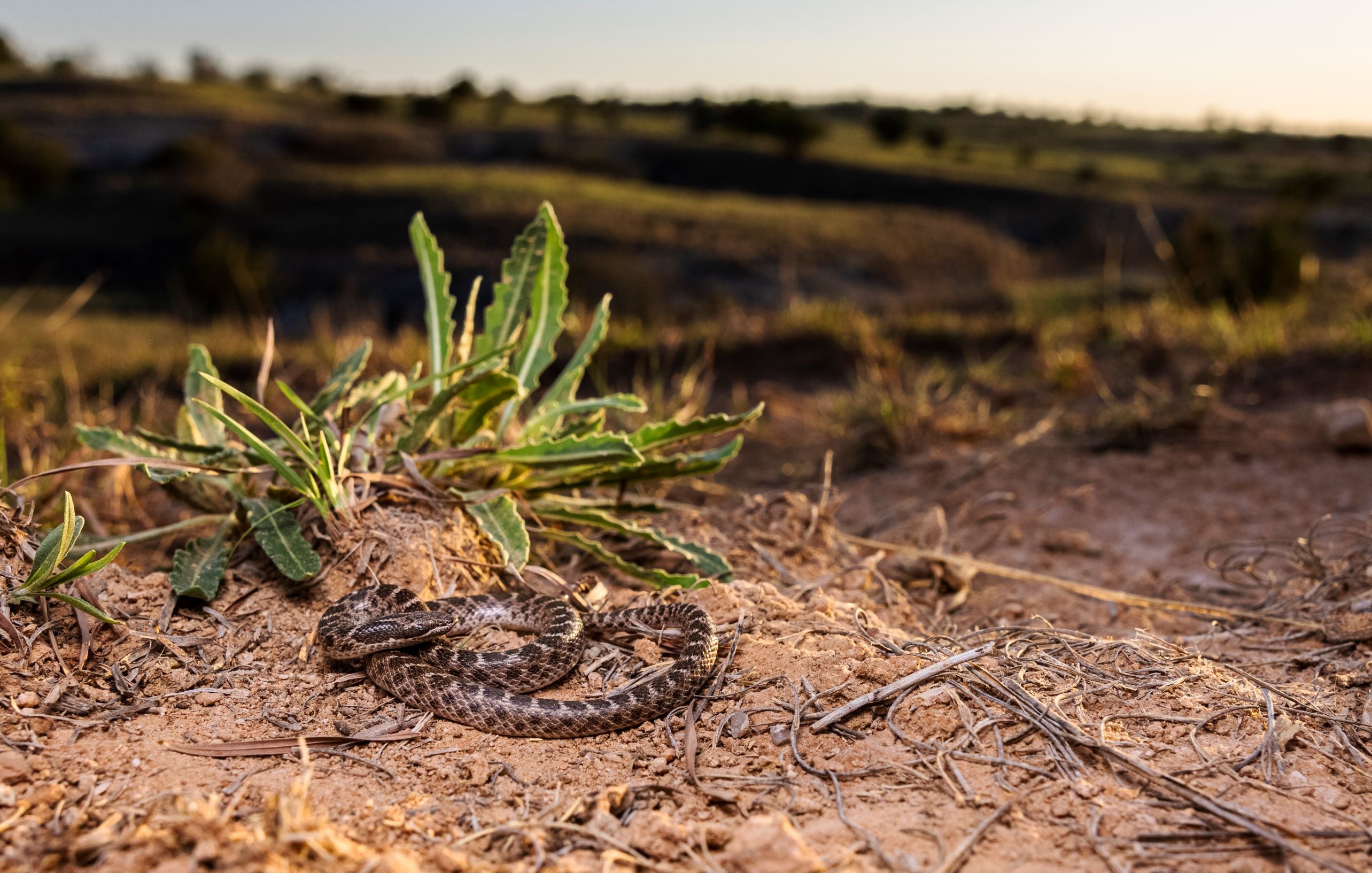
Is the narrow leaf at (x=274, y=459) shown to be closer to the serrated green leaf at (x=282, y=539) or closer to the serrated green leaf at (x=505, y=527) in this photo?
the serrated green leaf at (x=282, y=539)

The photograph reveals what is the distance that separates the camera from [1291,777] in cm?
255

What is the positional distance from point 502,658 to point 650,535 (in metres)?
0.91

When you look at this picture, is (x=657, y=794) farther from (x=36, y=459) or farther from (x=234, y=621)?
(x=36, y=459)

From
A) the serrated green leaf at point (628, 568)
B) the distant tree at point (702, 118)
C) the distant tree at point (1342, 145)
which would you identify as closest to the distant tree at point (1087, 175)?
the distant tree at point (1342, 145)

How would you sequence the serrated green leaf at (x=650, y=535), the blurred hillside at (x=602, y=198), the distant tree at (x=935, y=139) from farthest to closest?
the distant tree at (x=935, y=139), the blurred hillside at (x=602, y=198), the serrated green leaf at (x=650, y=535)

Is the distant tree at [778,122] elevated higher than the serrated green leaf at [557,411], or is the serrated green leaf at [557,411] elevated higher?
the distant tree at [778,122]

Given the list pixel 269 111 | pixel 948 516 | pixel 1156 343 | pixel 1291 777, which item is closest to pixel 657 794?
pixel 1291 777

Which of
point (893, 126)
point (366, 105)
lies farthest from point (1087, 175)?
point (366, 105)

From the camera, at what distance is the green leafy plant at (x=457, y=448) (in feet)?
11.1

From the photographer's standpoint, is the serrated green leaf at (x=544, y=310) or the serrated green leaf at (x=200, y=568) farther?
the serrated green leaf at (x=544, y=310)

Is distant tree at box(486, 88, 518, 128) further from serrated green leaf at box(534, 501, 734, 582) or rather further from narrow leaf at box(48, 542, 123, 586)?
narrow leaf at box(48, 542, 123, 586)

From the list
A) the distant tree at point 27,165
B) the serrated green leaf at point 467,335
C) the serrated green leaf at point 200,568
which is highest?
the distant tree at point 27,165

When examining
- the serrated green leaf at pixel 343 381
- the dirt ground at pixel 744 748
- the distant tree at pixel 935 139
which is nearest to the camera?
the dirt ground at pixel 744 748

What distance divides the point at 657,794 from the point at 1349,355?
7180 mm
